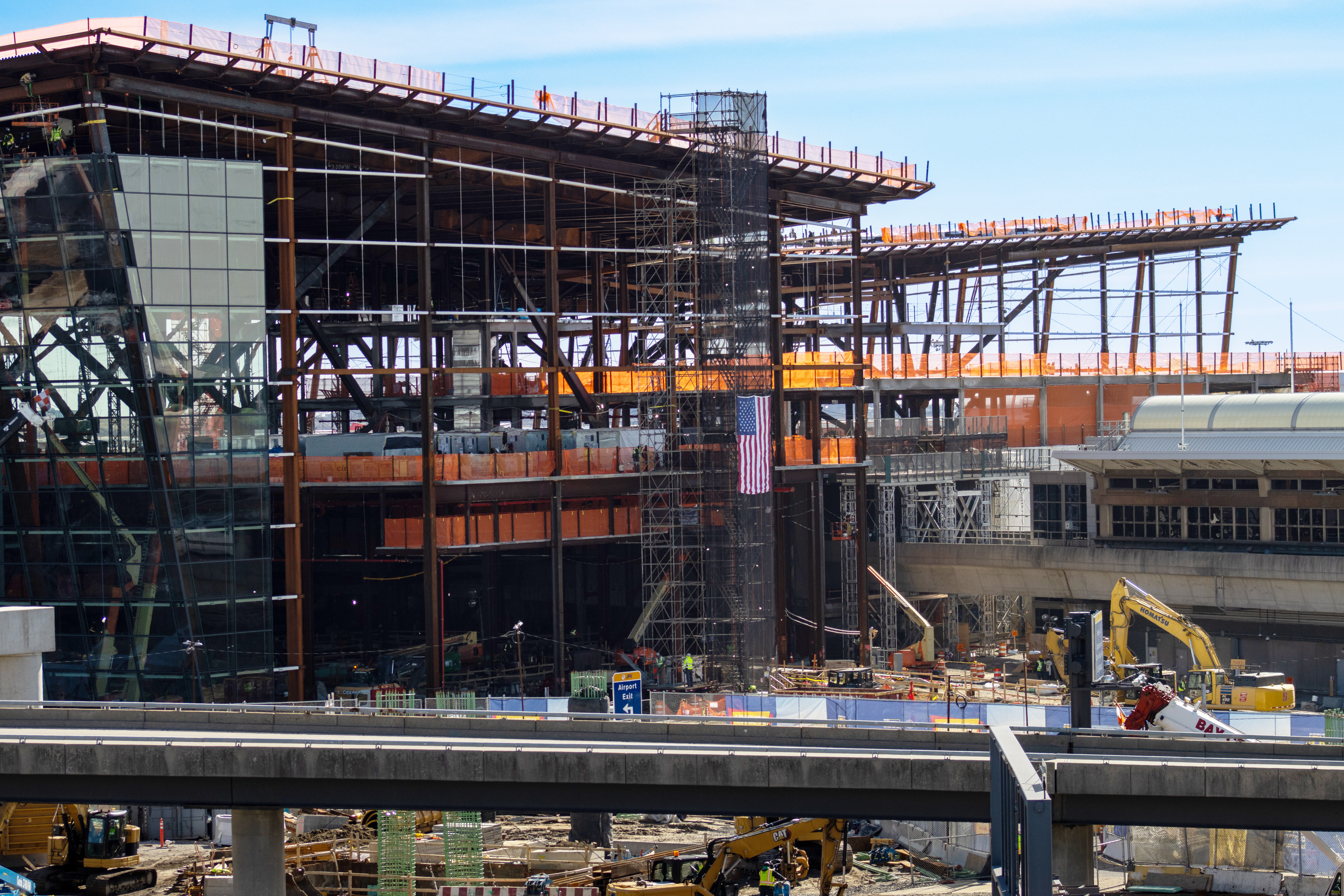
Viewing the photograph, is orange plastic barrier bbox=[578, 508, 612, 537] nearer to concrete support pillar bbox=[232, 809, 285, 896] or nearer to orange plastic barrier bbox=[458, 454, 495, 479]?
orange plastic barrier bbox=[458, 454, 495, 479]

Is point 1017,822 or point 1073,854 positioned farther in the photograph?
point 1073,854

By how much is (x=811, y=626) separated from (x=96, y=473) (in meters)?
34.3

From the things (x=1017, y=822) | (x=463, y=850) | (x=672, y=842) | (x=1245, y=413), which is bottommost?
(x=672, y=842)

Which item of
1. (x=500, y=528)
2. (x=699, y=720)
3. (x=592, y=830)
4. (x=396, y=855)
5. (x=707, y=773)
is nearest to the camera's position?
(x=707, y=773)

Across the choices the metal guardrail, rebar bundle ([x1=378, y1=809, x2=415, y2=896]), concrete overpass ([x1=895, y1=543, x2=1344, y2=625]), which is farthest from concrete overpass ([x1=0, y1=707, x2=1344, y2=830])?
concrete overpass ([x1=895, y1=543, x2=1344, y2=625])

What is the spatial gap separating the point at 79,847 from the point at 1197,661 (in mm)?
35703

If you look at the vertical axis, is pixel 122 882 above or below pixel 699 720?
below

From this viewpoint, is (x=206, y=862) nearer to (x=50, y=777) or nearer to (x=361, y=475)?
(x=50, y=777)

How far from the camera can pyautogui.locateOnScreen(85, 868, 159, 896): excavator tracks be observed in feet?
125

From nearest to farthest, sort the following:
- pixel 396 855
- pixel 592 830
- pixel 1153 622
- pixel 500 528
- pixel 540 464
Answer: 1. pixel 396 855
2. pixel 592 830
3. pixel 1153 622
4. pixel 500 528
5. pixel 540 464

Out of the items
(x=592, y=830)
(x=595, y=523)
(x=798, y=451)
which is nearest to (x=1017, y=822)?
(x=592, y=830)

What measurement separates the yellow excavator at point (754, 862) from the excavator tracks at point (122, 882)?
1264 cm

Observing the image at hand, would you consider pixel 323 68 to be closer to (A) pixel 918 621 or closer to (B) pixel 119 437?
(B) pixel 119 437

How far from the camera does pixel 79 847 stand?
39.5 meters
